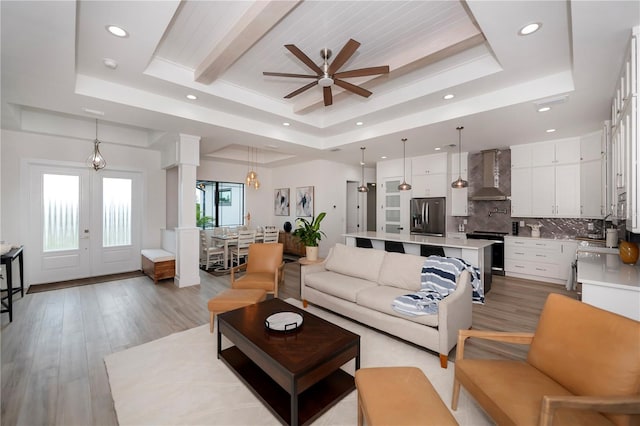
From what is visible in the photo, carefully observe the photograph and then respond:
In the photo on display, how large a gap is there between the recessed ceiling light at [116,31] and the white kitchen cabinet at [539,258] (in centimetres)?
693

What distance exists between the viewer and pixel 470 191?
21.3 ft

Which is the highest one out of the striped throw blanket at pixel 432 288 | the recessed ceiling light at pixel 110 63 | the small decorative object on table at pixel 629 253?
the recessed ceiling light at pixel 110 63

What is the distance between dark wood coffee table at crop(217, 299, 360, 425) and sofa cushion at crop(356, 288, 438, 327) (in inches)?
30.9

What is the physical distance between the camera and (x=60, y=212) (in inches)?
205

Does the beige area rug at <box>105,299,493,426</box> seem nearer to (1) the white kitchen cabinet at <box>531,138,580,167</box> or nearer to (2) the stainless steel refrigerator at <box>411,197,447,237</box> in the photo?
(2) the stainless steel refrigerator at <box>411,197,447,237</box>

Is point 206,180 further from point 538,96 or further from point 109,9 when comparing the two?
point 538,96

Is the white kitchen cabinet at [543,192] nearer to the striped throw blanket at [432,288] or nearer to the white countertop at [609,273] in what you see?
the white countertop at [609,273]

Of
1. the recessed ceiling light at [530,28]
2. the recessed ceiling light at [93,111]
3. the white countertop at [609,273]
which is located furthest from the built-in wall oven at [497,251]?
the recessed ceiling light at [93,111]

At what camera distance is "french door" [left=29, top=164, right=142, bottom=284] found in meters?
5.00

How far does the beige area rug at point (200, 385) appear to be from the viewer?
1893mm

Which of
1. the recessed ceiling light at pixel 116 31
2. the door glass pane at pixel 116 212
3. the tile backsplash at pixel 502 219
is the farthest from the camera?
the door glass pane at pixel 116 212

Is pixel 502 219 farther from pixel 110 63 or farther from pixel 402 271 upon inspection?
pixel 110 63

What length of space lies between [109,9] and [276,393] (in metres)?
3.32

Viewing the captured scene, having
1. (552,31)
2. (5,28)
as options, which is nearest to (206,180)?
(5,28)
